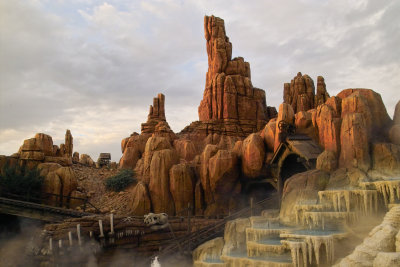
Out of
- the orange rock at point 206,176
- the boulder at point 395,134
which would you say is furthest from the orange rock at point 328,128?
the orange rock at point 206,176

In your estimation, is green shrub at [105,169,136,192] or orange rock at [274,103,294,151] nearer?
orange rock at [274,103,294,151]

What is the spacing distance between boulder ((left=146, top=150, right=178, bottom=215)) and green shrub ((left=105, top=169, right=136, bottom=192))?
4731 millimetres

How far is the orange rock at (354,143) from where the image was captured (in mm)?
18016

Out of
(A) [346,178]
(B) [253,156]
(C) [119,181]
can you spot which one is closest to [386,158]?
(A) [346,178]

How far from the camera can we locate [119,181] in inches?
1282

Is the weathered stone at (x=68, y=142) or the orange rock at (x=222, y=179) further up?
the weathered stone at (x=68, y=142)

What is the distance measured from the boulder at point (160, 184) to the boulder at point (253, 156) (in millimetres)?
6200

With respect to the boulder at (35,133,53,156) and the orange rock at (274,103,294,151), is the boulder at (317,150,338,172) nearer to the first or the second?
the orange rock at (274,103,294,151)

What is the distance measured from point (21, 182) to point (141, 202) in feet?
28.4

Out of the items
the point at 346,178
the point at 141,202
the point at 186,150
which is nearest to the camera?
the point at 346,178

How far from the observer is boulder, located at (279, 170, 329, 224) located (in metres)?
18.0

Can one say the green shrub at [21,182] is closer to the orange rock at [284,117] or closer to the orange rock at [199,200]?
the orange rock at [199,200]

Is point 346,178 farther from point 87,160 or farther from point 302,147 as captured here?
point 87,160

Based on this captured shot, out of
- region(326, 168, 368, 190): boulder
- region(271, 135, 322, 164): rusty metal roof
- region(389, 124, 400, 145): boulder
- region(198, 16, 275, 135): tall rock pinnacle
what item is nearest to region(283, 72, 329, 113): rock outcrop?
region(198, 16, 275, 135): tall rock pinnacle
